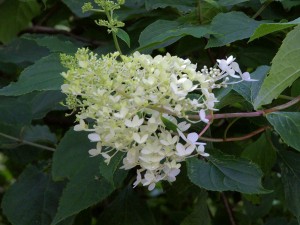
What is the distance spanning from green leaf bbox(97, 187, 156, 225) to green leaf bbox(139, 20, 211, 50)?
A: 55 centimetres

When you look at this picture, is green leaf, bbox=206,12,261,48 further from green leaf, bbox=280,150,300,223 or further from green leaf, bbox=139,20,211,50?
green leaf, bbox=280,150,300,223

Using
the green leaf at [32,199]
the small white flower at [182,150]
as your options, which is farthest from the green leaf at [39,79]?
the green leaf at [32,199]

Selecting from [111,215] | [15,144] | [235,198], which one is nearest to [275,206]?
[235,198]

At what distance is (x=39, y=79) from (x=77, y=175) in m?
0.27

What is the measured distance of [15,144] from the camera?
5.69 feet

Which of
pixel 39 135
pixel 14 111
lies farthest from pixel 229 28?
pixel 39 135

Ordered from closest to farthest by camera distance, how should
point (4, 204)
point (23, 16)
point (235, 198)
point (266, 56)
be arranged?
point (266, 56) < point (4, 204) < point (23, 16) < point (235, 198)

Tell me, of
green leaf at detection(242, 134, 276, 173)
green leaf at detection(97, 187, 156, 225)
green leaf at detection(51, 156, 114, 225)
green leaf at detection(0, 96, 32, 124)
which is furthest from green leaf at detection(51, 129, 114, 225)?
green leaf at detection(242, 134, 276, 173)

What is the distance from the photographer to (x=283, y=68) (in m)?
0.95

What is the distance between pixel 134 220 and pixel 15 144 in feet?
1.40

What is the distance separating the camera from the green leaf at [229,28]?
3.96 ft

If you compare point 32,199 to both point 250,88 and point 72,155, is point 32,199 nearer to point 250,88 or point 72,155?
point 72,155

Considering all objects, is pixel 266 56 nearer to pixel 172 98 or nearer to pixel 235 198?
pixel 172 98

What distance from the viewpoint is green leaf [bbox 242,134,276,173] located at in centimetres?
146
